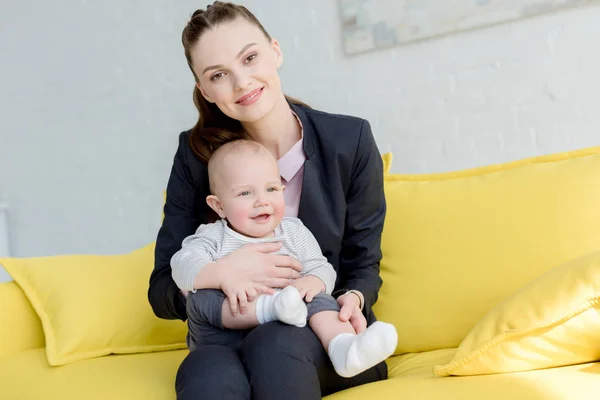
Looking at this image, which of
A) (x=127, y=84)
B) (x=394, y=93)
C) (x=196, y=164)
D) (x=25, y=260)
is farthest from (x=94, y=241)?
(x=196, y=164)

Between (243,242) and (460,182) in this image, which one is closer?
(243,242)

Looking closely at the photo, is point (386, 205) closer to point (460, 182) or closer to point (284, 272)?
point (460, 182)

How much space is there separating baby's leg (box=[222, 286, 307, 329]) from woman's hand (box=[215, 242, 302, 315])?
2cm

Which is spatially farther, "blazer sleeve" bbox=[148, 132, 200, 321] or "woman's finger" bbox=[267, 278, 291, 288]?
"blazer sleeve" bbox=[148, 132, 200, 321]

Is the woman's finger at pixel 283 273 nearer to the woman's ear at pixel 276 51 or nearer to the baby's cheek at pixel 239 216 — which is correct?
the baby's cheek at pixel 239 216

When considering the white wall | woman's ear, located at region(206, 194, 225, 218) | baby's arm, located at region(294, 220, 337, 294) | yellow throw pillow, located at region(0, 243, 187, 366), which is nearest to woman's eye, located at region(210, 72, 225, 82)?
woman's ear, located at region(206, 194, 225, 218)

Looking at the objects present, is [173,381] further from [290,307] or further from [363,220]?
[363,220]

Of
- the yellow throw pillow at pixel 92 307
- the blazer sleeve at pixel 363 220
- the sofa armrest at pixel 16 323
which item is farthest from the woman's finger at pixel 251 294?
the sofa armrest at pixel 16 323

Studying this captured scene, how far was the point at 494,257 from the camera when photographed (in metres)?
1.75

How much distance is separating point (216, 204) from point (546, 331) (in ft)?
2.50

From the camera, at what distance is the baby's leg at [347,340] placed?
1.29 metres

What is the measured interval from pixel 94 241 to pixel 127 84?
835 millimetres

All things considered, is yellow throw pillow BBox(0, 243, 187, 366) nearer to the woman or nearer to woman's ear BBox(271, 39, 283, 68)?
the woman

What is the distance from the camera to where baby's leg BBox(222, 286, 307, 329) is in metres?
1.38
